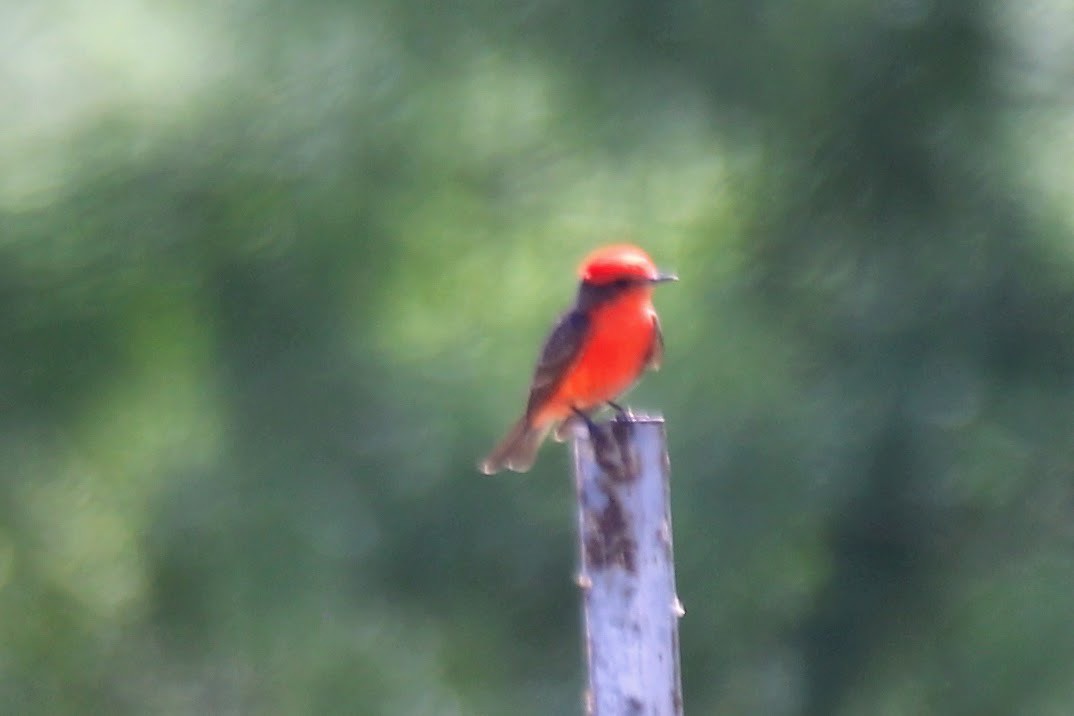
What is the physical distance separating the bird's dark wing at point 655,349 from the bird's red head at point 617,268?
12 cm

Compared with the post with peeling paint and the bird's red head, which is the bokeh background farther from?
the post with peeling paint

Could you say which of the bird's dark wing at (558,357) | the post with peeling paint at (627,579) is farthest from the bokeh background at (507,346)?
the post with peeling paint at (627,579)

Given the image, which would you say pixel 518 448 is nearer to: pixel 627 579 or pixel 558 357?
pixel 558 357

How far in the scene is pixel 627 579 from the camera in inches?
124

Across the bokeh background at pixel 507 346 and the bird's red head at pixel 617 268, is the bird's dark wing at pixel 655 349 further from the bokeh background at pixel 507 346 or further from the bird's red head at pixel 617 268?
the bokeh background at pixel 507 346

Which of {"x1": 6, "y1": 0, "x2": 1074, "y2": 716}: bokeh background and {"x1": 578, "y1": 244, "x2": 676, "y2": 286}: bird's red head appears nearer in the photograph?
{"x1": 578, "y1": 244, "x2": 676, "y2": 286}: bird's red head

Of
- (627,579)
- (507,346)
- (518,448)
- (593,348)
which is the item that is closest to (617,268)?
(593,348)

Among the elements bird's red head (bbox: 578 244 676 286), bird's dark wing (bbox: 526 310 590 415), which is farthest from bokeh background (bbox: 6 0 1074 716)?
bird's red head (bbox: 578 244 676 286)

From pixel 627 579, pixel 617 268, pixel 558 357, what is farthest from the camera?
pixel 558 357

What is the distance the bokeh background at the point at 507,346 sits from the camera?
476 cm

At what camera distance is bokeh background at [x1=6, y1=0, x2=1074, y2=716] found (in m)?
4.76

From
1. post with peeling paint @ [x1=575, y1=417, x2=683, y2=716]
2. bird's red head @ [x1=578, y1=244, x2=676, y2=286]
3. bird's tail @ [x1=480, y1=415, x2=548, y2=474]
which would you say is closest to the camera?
post with peeling paint @ [x1=575, y1=417, x2=683, y2=716]

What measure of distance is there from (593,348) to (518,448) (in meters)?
0.26

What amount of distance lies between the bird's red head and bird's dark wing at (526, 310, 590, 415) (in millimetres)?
94
